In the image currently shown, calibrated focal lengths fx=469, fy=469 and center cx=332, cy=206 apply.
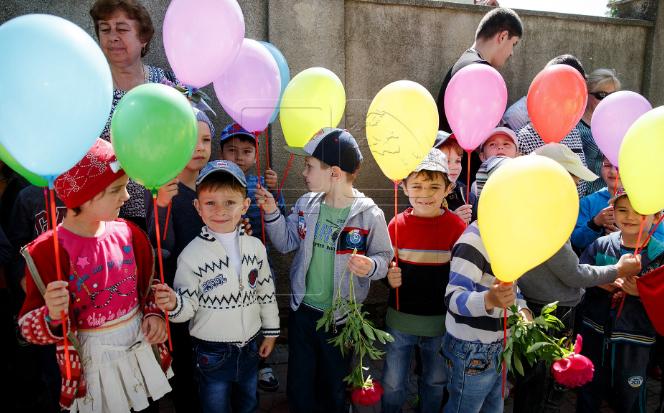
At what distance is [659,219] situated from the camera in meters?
2.41

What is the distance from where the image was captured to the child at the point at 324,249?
239 centimetres

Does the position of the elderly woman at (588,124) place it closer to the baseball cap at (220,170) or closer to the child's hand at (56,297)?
the baseball cap at (220,170)

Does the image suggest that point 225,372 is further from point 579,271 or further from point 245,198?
point 579,271

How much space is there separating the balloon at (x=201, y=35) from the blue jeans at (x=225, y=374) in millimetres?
1382

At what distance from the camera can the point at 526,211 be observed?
1.79 meters

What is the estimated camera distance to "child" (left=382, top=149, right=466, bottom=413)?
95.1 inches

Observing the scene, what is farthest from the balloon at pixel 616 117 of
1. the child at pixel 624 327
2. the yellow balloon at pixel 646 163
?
the yellow balloon at pixel 646 163

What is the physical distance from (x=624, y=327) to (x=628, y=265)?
37cm

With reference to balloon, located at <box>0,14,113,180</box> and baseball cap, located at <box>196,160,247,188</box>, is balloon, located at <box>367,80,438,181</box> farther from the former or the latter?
balloon, located at <box>0,14,113,180</box>

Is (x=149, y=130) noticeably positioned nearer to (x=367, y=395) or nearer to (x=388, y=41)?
(x=367, y=395)

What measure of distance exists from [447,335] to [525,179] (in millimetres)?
921

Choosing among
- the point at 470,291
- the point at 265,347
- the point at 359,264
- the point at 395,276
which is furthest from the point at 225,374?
the point at 470,291

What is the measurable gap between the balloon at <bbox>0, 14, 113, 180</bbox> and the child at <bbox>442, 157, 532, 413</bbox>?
161cm

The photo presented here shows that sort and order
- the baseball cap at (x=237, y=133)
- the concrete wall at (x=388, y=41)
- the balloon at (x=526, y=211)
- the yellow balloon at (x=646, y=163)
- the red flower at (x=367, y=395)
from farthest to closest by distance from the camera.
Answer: the concrete wall at (x=388, y=41), the baseball cap at (x=237, y=133), the red flower at (x=367, y=395), the yellow balloon at (x=646, y=163), the balloon at (x=526, y=211)
